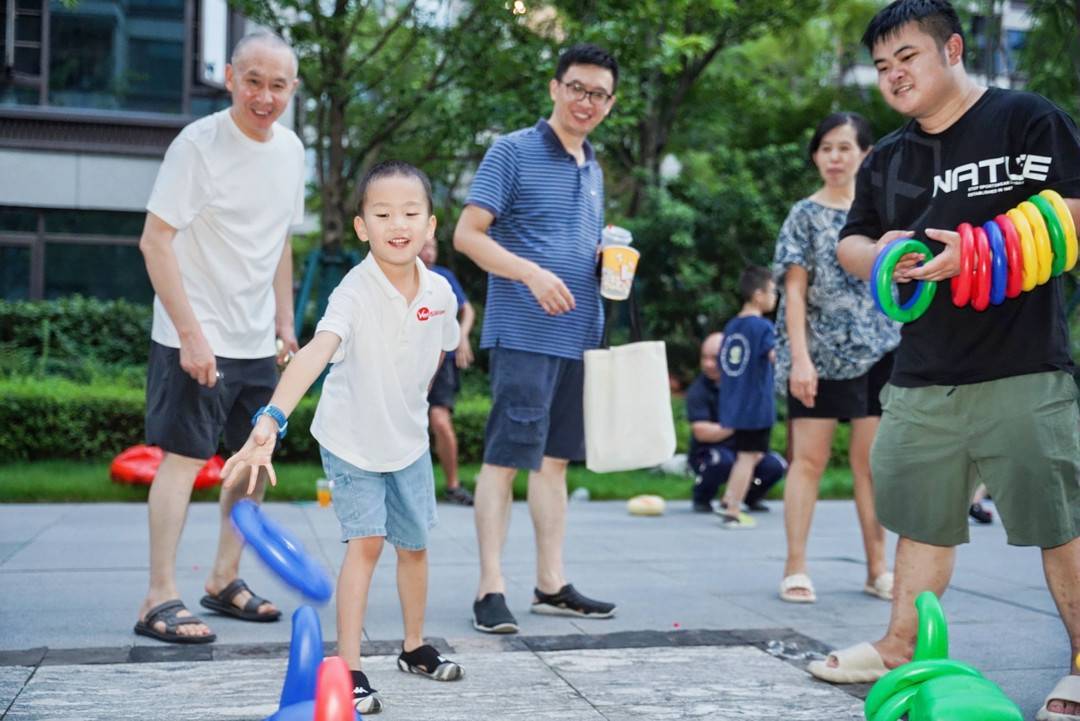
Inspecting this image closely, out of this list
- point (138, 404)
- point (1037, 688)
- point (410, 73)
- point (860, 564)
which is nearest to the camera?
point (1037, 688)

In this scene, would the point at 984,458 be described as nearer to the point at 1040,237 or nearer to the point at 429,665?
the point at 1040,237

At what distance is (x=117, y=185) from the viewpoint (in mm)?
17031

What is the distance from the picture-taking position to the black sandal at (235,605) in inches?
184

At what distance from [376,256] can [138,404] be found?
688 cm

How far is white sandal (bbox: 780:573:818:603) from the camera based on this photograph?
525 cm

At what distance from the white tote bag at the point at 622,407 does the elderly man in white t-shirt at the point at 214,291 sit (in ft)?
4.28

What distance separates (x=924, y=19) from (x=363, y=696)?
8.40ft

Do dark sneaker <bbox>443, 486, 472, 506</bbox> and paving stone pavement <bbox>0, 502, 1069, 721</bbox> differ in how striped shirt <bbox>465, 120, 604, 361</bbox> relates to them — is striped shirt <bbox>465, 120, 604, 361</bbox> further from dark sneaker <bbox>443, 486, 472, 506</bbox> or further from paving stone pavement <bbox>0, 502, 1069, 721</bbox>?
dark sneaker <bbox>443, 486, 472, 506</bbox>

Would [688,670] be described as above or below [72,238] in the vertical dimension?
below

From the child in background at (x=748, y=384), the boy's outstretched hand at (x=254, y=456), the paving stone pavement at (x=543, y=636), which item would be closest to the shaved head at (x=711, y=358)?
the child in background at (x=748, y=384)

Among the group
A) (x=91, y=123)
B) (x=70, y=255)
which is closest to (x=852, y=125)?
(x=91, y=123)

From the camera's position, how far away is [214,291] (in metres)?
4.58

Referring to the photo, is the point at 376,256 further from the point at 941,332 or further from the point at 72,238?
the point at 72,238

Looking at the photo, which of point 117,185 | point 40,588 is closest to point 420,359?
point 40,588
